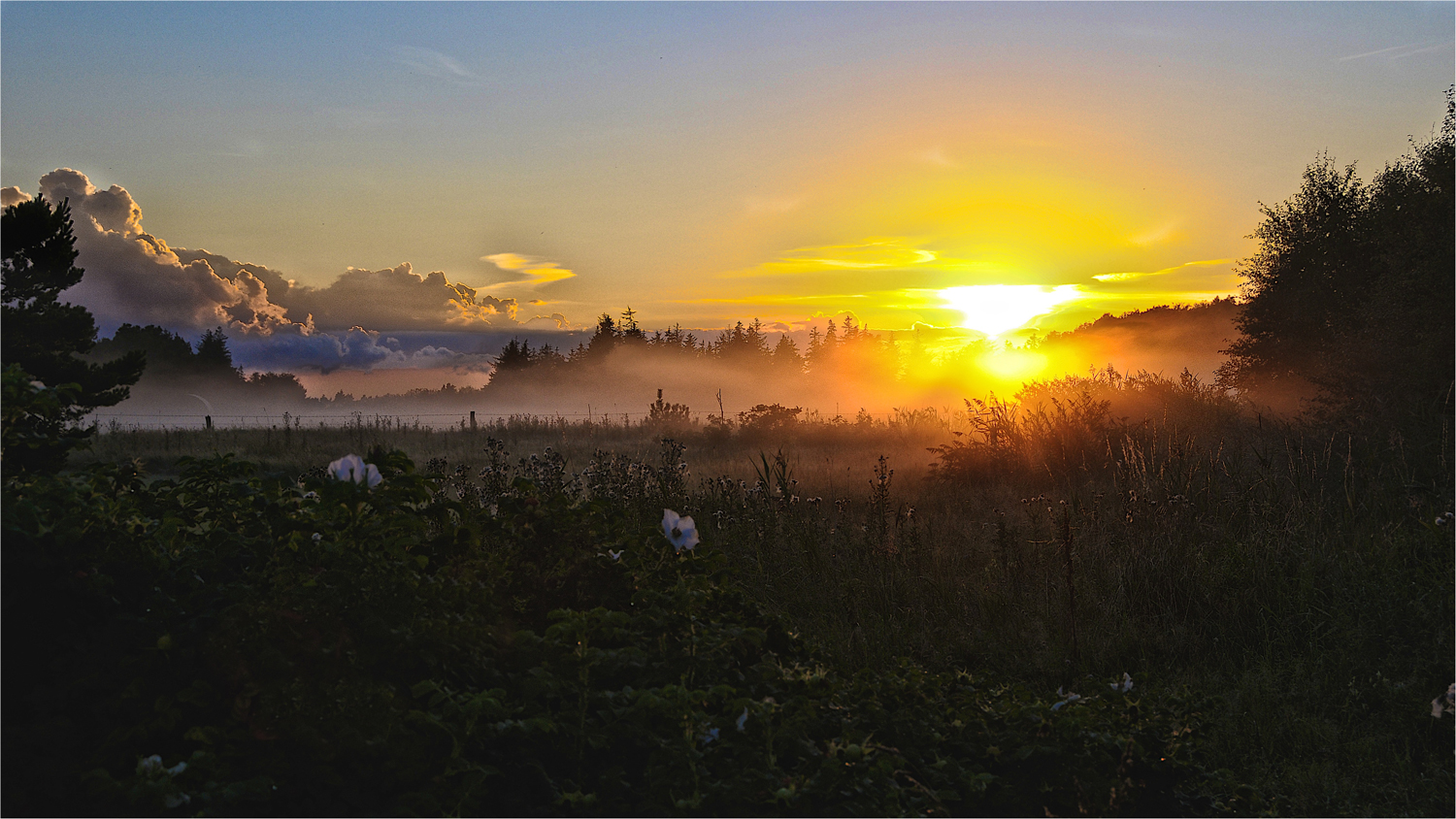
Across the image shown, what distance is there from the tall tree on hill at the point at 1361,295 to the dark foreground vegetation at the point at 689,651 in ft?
13.6

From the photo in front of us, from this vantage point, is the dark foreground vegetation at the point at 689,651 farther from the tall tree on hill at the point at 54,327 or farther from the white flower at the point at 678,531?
the tall tree on hill at the point at 54,327

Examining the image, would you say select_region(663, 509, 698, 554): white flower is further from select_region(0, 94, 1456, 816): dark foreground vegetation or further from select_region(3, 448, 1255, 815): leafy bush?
select_region(3, 448, 1255, 815): leafy bush

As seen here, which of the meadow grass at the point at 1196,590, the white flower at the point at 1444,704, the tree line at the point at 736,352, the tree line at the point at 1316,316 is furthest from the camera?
the tree line at the point at 736,352

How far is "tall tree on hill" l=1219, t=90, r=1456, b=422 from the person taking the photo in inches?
381

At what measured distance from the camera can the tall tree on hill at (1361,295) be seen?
9688 mm

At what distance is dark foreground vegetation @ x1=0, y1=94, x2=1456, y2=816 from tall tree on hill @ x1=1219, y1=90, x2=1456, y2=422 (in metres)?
4.14

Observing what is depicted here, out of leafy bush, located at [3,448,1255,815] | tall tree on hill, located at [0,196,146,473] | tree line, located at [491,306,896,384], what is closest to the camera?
leafy bush, located at [3,448,1255,815]

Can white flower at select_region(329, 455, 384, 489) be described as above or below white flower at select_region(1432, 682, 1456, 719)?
above

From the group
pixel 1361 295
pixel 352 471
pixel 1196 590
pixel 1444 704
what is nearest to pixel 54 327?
pixel 352 471

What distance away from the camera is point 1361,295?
713 inches

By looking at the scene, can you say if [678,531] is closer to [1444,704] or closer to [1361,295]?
[1444,704]

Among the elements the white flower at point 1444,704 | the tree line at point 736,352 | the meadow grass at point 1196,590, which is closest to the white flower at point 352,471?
the meadow grass at point 1196,590

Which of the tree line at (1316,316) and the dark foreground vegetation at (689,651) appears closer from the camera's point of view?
the dark foreground vegetation at (689,651)

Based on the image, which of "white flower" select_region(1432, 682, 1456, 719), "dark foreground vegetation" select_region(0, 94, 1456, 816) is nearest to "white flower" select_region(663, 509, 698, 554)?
"dark foreground vegetation" select_region(0, 94, 1456, 816)
